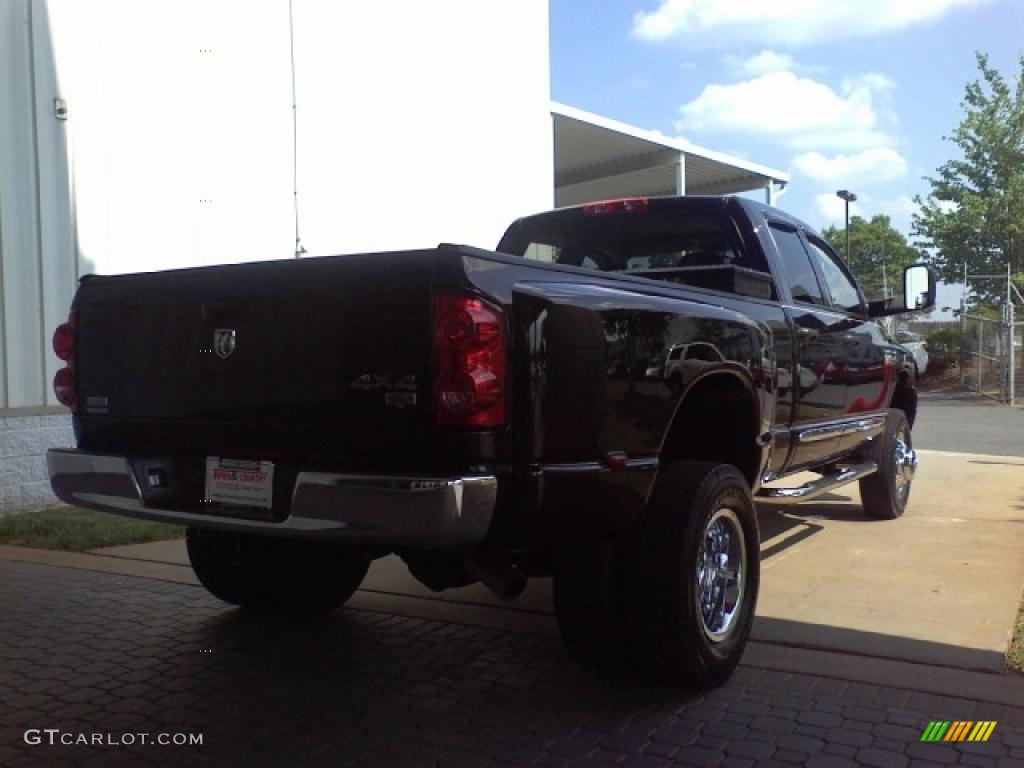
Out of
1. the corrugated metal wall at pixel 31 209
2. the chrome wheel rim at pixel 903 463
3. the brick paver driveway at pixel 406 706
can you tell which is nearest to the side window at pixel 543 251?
the brick paver driveway at pixel 406 706

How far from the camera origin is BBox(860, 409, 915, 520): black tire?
6844mm

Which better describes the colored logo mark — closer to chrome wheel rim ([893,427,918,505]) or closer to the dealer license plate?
the dealer license plate

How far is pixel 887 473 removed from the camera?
6840 millimetres

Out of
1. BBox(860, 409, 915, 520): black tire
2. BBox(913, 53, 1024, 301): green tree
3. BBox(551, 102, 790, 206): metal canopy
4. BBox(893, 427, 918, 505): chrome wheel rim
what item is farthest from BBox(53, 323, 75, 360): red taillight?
BBox(913, 53, 1024, 301): green tree

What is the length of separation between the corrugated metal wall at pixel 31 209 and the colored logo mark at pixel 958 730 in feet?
22.5

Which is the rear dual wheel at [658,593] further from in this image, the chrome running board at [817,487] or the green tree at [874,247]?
the green tree at [874,247]

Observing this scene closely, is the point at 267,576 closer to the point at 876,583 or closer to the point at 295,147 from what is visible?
the point at 876,583

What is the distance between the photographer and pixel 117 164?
26.8 feet

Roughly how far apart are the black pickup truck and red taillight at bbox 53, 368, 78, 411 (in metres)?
0.01

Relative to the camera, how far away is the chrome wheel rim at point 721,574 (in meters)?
3.84

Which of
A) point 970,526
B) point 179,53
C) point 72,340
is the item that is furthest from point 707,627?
point 179,53

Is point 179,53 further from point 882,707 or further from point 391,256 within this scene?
point 882,707

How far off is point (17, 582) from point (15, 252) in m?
3.05

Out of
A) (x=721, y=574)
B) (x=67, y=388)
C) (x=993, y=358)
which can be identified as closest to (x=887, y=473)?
(x=721, y=574)
